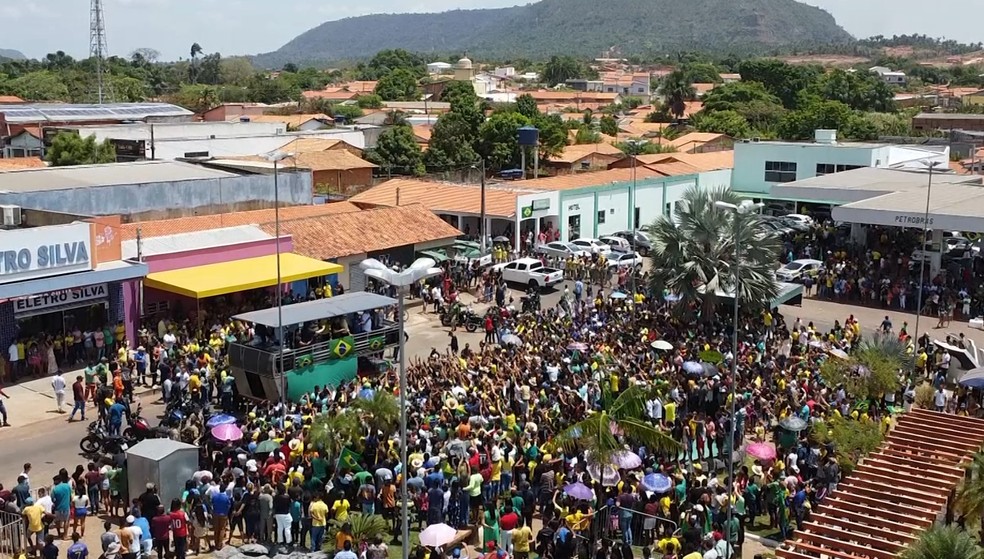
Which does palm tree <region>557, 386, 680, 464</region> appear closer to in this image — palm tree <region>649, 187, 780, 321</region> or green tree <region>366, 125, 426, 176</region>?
palm tree <region>649, 187, 780, 321</region>

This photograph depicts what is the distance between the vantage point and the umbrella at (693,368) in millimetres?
23705

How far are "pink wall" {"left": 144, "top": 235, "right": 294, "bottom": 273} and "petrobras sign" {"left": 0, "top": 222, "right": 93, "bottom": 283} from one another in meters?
2.45

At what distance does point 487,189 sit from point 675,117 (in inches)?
2247

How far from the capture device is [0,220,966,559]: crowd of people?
16.1 meters

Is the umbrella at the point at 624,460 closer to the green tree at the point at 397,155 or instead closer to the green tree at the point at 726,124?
the green tree at the point at 397,155

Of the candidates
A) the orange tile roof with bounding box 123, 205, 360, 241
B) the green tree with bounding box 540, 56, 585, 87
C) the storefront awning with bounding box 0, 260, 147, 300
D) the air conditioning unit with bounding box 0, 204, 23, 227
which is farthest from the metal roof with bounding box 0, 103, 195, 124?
the green tree with bounding box 540, 56, 585, 87

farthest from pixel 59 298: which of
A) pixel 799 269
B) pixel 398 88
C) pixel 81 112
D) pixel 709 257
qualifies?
pixel 398 88

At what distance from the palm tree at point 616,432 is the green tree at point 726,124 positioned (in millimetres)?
63731

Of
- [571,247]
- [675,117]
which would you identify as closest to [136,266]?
[571,247]

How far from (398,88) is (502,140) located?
70.7m

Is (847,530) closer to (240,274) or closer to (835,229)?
(240,274)

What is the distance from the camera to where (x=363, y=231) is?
1446 inches

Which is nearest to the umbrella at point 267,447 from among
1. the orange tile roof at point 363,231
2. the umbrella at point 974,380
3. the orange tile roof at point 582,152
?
the umbrella at point 974,380

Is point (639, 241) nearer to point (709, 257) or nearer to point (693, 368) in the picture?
point (709, 257)
